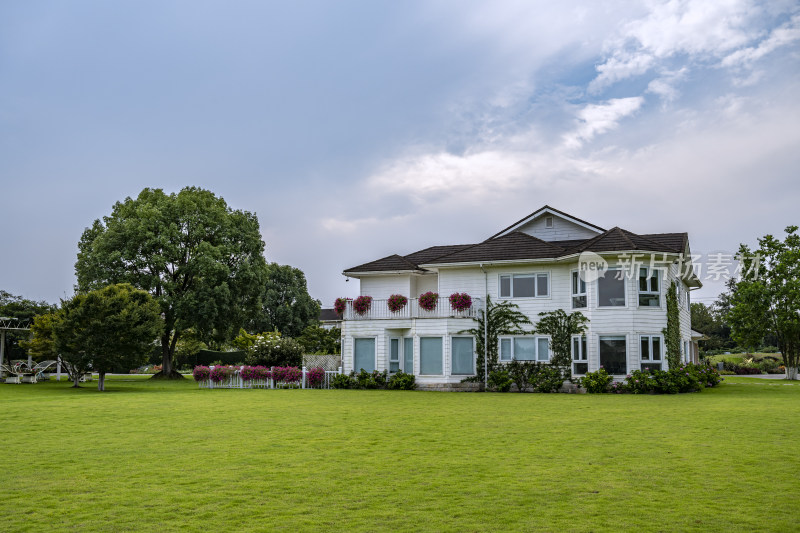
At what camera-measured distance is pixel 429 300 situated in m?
32.2

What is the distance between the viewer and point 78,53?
31031 millimetres

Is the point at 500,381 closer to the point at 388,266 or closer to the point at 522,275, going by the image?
the point at 522,275

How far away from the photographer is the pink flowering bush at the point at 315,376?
109 feet

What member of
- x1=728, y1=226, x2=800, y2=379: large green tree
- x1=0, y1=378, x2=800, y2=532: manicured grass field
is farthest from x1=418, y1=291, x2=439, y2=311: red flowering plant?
x1=728, y1=226, x2=800, y2=379: large green tree

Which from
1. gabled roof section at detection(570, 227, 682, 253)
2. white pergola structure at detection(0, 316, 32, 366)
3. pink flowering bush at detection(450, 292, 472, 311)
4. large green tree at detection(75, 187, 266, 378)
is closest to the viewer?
gabled roof section at detection(570, 227, 682, 253)

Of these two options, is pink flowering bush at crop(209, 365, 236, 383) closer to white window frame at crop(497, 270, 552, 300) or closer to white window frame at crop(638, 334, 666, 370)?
white window frame at crop(497, 270, 552, 300)

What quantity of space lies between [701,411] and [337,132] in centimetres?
1885

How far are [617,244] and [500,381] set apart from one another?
7446 mm

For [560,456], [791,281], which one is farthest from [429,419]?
[791,281]

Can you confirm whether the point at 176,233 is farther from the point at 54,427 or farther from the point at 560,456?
the point at 560,456

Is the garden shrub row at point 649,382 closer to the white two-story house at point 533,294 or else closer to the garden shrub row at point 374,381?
the white two-story house at point 533,294

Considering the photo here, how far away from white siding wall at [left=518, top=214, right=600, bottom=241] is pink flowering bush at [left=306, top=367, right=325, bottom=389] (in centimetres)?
1176

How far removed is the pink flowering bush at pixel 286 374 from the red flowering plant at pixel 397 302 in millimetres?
5327

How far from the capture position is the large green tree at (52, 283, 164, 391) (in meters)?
30.5
